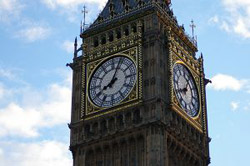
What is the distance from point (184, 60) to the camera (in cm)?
7794

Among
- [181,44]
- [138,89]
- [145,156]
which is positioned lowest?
[145,156]

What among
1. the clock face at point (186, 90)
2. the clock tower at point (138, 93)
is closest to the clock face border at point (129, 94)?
the clock tower at point (138, 93)

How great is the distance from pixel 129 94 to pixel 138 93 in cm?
101

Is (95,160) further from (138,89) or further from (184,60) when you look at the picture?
(184,60)

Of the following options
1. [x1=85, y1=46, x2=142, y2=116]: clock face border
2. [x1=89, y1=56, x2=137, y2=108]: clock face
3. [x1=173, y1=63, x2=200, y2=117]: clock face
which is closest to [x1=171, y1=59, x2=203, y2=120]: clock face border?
[x1=173, y1=63, x2=200, y2=117]: clock face

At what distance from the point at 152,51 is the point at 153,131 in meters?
8.16

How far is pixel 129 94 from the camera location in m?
73.1

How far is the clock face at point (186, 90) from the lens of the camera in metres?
75.1

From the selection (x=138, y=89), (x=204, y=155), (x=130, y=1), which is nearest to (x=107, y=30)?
(x=130, y=1)

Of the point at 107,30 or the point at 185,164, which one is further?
the point at 107,30

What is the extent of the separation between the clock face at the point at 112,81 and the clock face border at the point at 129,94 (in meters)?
0.28

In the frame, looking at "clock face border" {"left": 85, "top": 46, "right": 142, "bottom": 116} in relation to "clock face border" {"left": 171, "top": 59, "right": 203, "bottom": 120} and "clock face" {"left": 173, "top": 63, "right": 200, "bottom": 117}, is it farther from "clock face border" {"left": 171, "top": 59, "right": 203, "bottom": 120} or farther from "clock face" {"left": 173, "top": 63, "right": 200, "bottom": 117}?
"clock face" {"left": 173, "top": 63, "right": 200, "bottom": 117}

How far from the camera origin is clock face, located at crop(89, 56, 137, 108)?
242 feet

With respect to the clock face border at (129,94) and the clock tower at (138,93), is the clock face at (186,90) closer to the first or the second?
the clock tower at (138,93)
